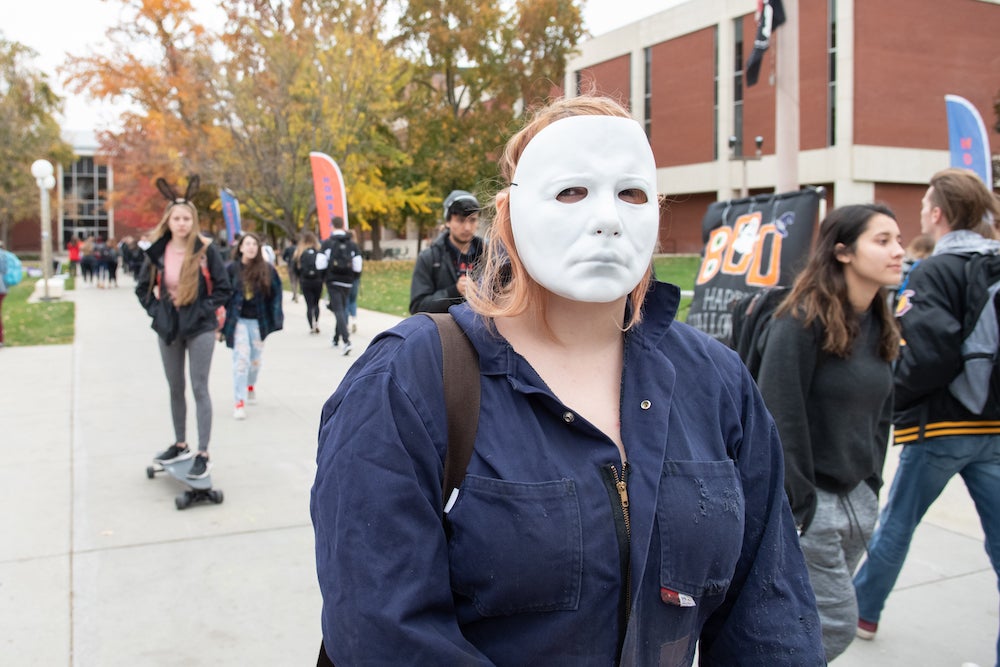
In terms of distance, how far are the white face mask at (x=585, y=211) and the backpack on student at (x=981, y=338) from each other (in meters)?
2.29

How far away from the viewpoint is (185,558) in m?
4.60

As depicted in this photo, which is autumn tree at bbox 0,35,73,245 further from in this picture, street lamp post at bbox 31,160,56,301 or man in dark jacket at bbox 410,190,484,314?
man in dark jacket at bbox 410,190,484,314

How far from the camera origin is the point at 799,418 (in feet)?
9.31

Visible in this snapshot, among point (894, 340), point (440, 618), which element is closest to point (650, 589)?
point (440, 618)

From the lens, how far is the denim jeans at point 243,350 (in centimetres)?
809

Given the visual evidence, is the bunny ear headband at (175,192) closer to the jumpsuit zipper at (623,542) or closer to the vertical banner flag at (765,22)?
the jumpsuit zipper at (623,542)

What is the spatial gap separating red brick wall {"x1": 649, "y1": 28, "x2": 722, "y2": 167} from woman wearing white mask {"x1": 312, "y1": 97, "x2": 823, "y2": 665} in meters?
44.3

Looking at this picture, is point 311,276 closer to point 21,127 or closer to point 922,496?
point 922,496

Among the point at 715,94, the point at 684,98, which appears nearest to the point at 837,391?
the point at 715,94

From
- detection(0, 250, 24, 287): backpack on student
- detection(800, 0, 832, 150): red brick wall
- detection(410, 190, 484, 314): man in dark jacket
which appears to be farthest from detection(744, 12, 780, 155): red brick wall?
detection(410, 190, 484, 314): man in dark jacket

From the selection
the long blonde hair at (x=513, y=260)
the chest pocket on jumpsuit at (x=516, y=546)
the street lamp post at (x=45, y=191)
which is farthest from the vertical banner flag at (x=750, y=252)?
the street lamp post at (x=45, y=191)

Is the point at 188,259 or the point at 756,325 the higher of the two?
the point at 188,259

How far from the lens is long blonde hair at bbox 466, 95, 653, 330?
1.71 meters

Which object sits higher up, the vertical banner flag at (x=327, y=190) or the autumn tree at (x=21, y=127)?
the autumn tree at (x=21, y=127)
